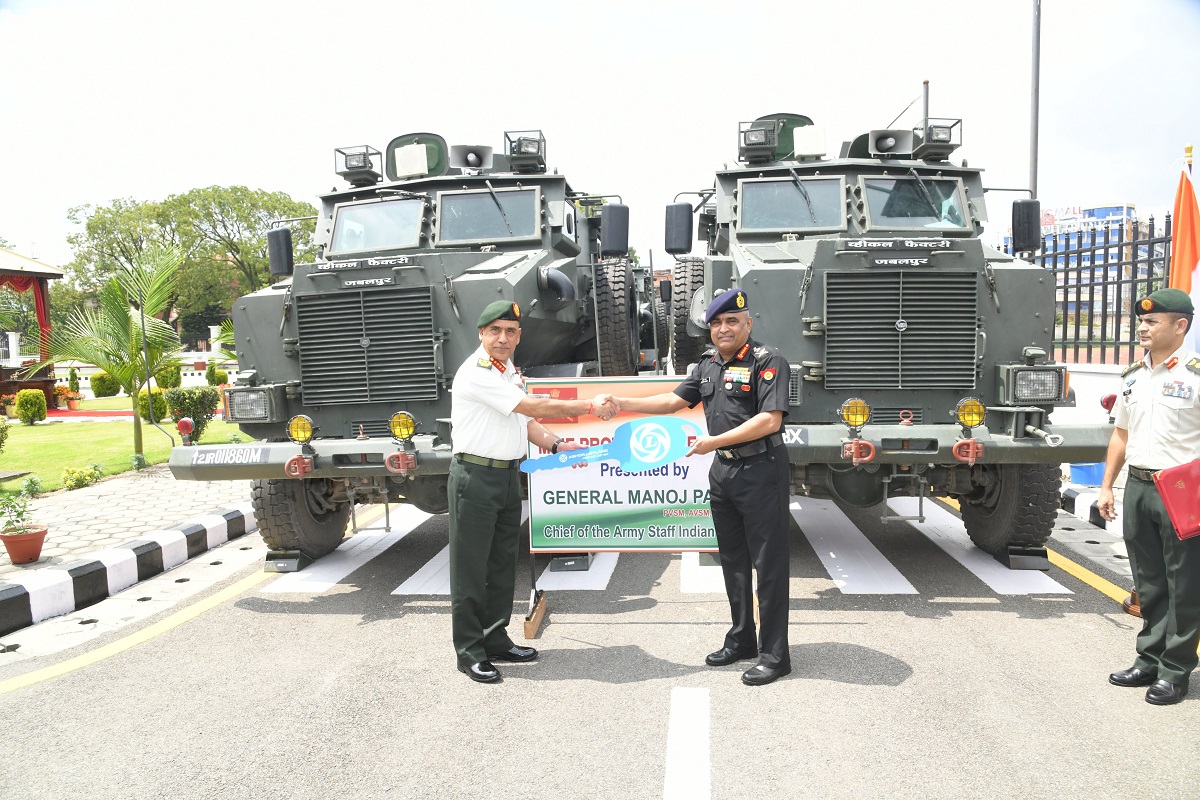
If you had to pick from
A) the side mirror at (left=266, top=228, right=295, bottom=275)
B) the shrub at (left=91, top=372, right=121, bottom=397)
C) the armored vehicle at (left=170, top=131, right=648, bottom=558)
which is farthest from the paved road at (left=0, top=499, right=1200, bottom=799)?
the shrub at (left=91, top=372, right=121, bottom=397)

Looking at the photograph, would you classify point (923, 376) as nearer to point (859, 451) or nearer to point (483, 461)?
point (859, 451)

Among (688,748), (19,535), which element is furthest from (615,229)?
(19,535)

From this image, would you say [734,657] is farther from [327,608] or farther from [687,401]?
[327,608]

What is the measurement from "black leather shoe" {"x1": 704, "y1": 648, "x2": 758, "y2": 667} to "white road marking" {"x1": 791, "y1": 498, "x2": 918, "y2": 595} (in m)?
1.45

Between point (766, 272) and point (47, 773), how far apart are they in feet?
16.6

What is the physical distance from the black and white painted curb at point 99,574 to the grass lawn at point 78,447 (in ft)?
7.95

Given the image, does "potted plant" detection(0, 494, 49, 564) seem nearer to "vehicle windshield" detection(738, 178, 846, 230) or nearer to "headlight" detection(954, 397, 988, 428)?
"vehicle windshield" detection(738, 178, 846, 230)

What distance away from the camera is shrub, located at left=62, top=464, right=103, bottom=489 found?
34.6 ft

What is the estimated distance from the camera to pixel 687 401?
4980 mm

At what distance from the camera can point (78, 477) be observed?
34.9 feet

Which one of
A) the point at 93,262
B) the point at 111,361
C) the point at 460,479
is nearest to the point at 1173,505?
the point at 460,479

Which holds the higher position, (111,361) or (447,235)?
(447,235)

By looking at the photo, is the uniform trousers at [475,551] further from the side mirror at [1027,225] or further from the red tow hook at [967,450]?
the side mirror at [1027,225]

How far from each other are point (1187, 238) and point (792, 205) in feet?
11.4
